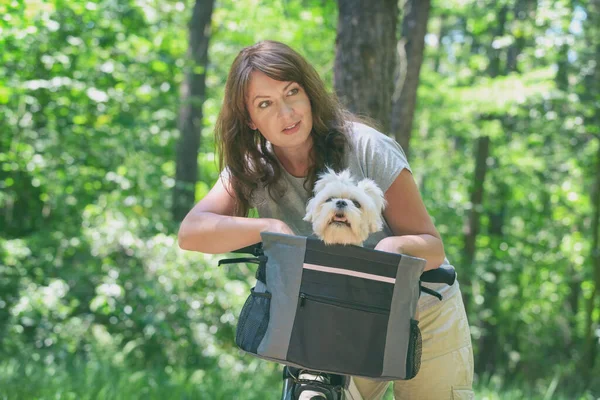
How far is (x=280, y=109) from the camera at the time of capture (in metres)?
2.40

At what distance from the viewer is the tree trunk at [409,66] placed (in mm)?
6211

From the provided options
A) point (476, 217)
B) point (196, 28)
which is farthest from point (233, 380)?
point (476, 217)

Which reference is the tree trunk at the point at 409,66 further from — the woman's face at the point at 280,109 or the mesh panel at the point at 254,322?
the mesh panel at the point at 254,322

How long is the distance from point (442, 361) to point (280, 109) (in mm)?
1103

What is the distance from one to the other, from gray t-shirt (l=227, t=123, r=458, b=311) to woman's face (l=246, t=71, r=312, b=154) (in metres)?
0.17

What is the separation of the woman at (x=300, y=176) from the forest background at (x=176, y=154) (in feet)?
3.57

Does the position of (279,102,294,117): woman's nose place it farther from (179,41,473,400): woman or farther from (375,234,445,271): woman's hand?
(375,234,445,271): woman's hand

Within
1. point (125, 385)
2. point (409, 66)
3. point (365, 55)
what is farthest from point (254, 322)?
point (409, 66)

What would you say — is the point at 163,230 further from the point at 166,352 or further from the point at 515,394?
the point at 515,394

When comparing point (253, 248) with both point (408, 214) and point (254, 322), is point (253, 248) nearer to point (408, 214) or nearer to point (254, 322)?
point (254, 322)

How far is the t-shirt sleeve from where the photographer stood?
2.35m

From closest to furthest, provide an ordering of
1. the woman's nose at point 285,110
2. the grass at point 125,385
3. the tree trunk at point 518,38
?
the woman's nose at point 285,110
the grass at point 125,385
the tree trunk at point 518,38

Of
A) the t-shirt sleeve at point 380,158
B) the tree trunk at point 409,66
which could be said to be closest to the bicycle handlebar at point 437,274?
the t-shirt sleeve at point 380,158

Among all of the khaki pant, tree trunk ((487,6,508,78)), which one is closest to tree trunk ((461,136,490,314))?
tree trunk ((487,6,508,78))
